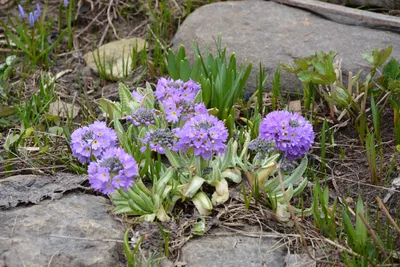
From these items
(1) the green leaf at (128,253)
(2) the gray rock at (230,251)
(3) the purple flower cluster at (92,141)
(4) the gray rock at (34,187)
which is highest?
(3) the purple flower cluster at (92,141)

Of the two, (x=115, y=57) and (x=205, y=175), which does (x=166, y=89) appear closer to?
(x=205, y=175)

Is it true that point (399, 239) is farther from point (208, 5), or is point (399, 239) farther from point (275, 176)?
point (208, 5)

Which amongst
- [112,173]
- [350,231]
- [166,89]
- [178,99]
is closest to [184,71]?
[166,89]

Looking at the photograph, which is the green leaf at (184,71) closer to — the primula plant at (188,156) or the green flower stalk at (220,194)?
the primula plant at (188,156)

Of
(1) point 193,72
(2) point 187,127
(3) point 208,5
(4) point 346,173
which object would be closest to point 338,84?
(4) point 346,173

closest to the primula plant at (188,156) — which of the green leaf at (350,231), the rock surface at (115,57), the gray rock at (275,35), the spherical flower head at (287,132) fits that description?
the spherical flower head at (287,132)
